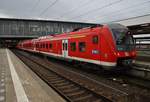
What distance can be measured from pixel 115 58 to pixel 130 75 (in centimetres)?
266

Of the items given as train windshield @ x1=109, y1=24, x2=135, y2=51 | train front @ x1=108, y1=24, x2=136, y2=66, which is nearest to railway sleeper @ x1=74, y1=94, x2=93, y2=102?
train front @ x1=108, y1=24, x2=136, y2=66

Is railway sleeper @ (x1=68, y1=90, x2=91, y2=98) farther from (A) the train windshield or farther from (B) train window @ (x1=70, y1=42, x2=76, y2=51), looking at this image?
(B) train window @ (x1=70, y1=42, x2=76, y2=51)

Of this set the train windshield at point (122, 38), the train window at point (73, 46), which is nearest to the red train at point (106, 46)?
the train windshield at point (122, 38)

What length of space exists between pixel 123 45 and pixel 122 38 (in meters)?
0.45

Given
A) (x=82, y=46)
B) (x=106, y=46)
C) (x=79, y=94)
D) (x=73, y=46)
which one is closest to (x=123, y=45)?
(x=106, y=46)

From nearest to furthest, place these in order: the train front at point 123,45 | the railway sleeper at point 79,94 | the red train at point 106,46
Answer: the railway sleeper at point 79,94
the red train at point 106,46
the train front at point 123,45

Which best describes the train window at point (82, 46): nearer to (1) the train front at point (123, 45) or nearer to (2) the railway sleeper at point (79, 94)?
(1) the train front at point (123, 45)

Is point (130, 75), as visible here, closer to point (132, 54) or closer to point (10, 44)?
point (132, 54)

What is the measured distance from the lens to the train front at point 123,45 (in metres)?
10.0

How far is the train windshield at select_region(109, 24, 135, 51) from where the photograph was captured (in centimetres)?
1023

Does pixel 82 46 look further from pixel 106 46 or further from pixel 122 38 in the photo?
pixel 122 38

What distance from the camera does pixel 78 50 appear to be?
13203 millimetres

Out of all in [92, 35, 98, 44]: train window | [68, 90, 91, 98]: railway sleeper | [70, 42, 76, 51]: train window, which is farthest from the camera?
[70, 42, 76, 51]: train window

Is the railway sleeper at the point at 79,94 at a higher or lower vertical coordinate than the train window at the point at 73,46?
lower
